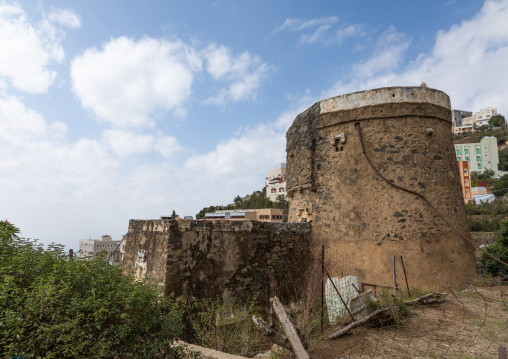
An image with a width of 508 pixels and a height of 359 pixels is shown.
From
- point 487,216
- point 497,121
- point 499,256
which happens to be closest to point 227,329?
point 499,256

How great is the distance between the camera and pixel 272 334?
12.4 feet

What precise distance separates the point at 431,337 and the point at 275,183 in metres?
75.5

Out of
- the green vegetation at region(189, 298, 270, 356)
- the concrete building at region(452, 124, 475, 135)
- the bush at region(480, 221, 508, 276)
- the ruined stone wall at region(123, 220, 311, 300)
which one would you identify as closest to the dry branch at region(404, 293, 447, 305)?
the ruined stone wall at region(123, 220, 311, 300)

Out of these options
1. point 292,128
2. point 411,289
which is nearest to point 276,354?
point 411,289

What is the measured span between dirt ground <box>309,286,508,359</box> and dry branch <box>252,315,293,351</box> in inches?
23.6

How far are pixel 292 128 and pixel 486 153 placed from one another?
84.4 metres

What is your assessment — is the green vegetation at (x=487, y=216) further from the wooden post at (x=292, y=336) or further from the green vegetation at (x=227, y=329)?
the wooden post at (x=292, y=336)

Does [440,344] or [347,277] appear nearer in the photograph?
[440,344]

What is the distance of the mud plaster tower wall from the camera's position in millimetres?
7605

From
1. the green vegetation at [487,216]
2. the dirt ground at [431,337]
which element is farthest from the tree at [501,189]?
the dirt ground at [431,337]

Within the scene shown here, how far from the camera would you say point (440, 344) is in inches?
184

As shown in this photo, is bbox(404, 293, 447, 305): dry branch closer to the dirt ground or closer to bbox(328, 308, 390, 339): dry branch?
the dirt ground

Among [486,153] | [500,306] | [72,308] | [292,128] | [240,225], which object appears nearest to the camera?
[72,308]

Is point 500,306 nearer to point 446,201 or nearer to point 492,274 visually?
point 446,201
